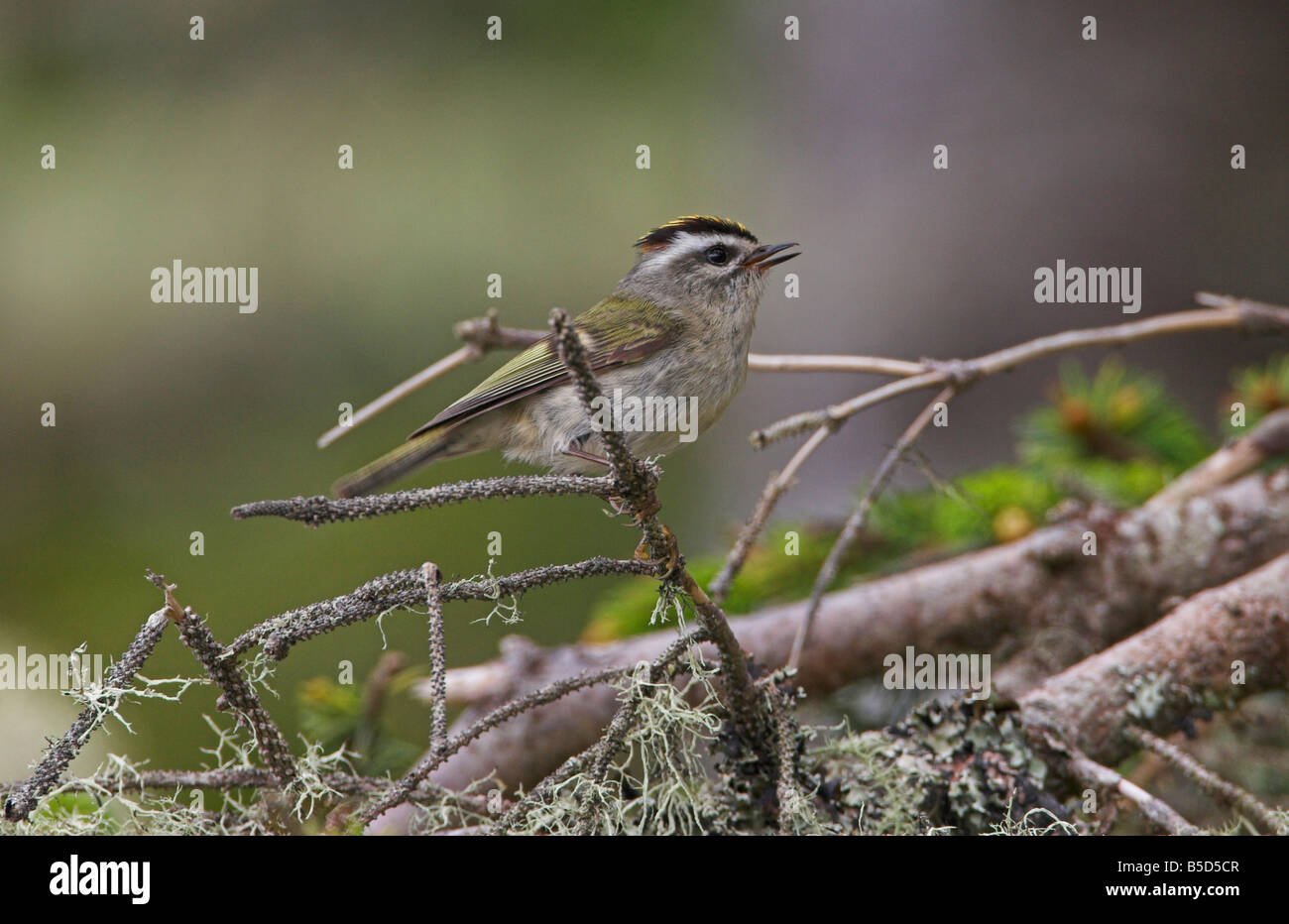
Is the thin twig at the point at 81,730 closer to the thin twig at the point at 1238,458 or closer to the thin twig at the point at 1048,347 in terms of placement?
the thin twig at the point at 1048,347

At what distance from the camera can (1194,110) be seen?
3.21 meters

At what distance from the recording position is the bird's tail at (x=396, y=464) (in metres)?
2.07

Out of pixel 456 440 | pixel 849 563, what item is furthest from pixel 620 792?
pixel 849 563

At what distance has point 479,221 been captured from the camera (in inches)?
183

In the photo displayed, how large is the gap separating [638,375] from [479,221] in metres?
2.78

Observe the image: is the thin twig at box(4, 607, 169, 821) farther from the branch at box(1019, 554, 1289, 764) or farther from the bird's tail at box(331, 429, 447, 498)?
the branch at box(1019, 554, 1289, 764)

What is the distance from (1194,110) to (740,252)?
1.81 metres

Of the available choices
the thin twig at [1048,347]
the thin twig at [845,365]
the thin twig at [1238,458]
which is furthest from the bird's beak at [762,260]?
the thin twig at [1238,458]

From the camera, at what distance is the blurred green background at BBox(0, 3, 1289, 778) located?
10.9ft

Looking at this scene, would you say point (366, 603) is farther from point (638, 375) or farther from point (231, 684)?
point (638, 375)

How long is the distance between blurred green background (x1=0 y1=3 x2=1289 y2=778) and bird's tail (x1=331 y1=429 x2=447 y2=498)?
1.07m

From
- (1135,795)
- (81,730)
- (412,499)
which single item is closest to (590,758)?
(412,499)

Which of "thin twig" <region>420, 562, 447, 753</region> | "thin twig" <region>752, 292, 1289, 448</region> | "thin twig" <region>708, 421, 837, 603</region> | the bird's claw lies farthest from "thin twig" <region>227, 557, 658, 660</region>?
"thin twig" <region>752, 292, 1289, 448</region>
